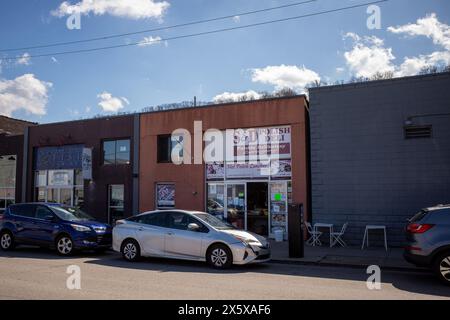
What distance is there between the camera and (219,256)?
34.8ft

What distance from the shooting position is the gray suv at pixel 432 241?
344 inches

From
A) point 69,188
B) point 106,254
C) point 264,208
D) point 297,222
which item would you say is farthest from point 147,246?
point 69,188

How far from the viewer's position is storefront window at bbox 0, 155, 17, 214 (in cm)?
2425

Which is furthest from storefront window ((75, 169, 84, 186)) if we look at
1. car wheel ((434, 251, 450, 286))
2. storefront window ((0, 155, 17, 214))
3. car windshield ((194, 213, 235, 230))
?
car wheel ((434, 251, 450, 286))

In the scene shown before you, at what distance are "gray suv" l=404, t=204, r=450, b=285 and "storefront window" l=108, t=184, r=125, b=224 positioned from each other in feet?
45.9

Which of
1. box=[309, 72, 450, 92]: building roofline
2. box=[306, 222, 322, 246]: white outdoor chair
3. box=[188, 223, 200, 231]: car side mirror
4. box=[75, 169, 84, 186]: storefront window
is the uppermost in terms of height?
box=[309, 72, 450, 92]: building roofline

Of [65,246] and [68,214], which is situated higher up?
[68,214]

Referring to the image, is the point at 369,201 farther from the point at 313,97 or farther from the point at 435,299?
the point at 435,299

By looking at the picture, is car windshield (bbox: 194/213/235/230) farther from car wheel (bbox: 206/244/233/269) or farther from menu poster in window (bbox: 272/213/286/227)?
menu poster in window (bbox: 272/213/286/227)

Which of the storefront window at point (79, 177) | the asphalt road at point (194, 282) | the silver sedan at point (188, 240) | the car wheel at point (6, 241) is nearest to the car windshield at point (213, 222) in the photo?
the silver sedan at point (188, 240)

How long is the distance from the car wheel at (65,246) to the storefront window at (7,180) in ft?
42.8

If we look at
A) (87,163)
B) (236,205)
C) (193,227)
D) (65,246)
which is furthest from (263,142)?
(87,163)

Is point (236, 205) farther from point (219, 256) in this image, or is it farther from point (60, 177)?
point (60, 177)

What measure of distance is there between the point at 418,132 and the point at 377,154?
1.48 meters
